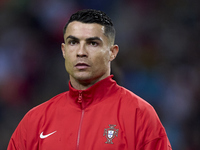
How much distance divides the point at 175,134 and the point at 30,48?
2609 millimetres

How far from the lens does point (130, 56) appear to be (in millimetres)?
5625

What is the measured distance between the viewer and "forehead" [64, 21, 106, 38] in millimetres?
2615

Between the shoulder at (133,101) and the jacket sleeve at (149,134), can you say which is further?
the shoulder at (133,101)

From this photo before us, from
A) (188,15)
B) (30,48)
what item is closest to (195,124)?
(188,15)

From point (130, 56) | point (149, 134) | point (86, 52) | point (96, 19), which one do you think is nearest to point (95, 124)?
point (149, 134)

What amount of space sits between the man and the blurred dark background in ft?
8.16

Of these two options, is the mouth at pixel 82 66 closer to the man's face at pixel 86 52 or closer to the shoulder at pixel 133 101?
the man's face at pixel 86 52

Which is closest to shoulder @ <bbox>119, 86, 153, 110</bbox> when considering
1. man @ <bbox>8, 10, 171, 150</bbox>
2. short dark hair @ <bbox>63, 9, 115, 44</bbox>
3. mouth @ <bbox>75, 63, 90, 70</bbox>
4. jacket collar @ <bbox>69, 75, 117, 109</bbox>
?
man @ <bbox>8, 10, 171, 150</bbox>

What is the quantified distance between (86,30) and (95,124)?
0.70 metres

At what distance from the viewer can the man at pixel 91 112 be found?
242cm

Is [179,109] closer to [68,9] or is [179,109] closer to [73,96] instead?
[68,9]

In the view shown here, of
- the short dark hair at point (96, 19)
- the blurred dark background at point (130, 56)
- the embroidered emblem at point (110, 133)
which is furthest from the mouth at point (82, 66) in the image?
the blurred dark background at point (130, 56)

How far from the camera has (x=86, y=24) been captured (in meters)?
2.65

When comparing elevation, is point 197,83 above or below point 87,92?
above
